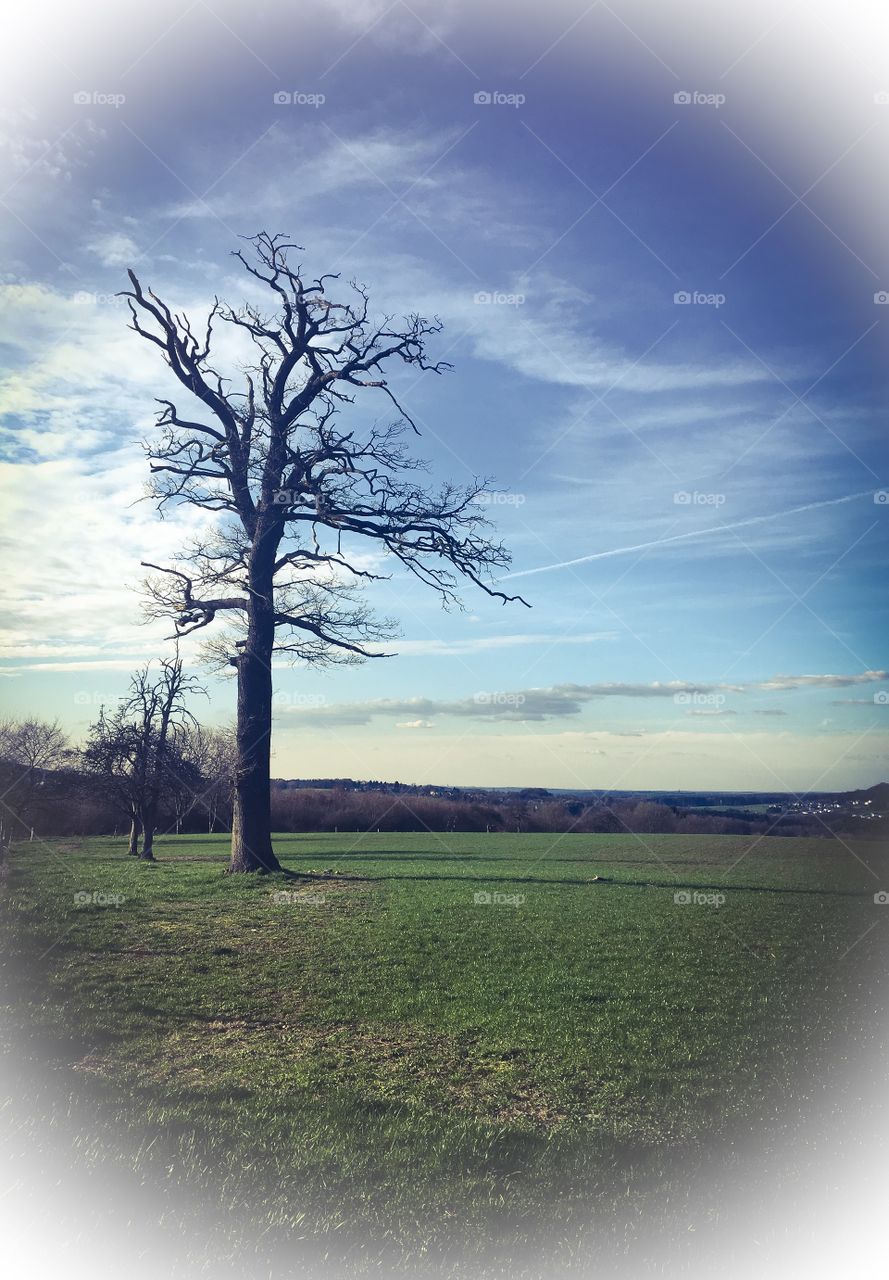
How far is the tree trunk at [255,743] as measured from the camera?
17.0 metres

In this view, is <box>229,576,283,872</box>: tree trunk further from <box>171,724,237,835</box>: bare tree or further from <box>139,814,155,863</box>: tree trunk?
<box>139,814,155,863</box>: tree trunk

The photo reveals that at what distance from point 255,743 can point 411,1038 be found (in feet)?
32.6

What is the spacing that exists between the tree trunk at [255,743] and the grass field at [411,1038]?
133 cm

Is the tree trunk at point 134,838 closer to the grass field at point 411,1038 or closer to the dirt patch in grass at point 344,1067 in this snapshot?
the grass field at point 411,1038

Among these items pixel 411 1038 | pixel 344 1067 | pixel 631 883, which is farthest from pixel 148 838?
pixel 344 1067

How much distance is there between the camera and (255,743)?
17.4 metres

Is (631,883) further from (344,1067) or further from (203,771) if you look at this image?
(344,1067)

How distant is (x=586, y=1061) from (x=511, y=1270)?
3067mm

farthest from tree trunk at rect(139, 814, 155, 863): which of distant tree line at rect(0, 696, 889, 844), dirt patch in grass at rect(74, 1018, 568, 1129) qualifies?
dirt patch in grass at rect(74, 1018, 568, 1129)

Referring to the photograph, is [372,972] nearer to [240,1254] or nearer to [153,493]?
[240,1254]

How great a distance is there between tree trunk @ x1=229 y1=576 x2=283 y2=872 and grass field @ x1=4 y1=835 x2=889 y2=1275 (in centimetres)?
133

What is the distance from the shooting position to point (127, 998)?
29.1 feet

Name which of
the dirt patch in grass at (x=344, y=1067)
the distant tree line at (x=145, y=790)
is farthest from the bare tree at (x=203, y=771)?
the dirt patch in grass at (x=344, y=1067)

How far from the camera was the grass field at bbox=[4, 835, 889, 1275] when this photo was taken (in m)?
5.76
